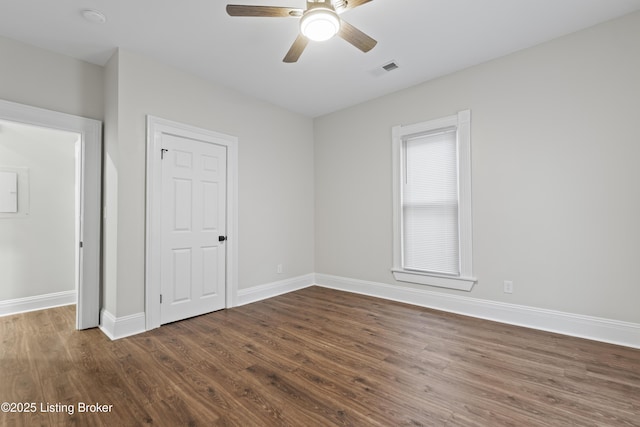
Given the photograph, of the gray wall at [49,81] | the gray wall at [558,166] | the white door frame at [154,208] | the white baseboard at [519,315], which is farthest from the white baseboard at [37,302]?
the gray wall at [558,166]

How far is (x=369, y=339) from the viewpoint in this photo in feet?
9.10

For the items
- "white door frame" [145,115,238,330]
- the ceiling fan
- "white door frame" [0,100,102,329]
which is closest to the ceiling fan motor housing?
the ceiling fan

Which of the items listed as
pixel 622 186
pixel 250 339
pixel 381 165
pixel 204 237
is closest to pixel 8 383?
pixel 250 339

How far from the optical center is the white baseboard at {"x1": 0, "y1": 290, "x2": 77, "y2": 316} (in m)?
3.53

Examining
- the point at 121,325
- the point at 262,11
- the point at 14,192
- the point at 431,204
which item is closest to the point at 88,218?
the point at 121,325

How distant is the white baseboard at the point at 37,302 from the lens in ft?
11.6

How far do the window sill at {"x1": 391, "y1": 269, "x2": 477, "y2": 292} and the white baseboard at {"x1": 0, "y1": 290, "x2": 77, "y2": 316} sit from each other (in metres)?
4.56

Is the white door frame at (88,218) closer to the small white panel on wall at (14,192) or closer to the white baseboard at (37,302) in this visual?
the white baseboard at (37,302)

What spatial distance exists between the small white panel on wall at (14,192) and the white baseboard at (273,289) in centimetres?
304

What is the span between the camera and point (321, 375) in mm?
2156

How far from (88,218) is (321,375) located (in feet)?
9.69

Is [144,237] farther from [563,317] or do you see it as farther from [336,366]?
[563,317]

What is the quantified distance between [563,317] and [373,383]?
220cm

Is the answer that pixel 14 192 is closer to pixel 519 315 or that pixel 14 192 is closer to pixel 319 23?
pixel 319 23
